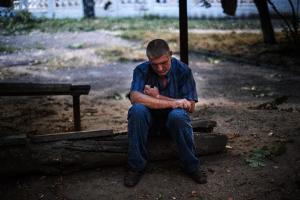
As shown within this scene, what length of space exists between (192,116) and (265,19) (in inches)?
317

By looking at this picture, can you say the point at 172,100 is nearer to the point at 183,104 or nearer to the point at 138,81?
the point at 183,104

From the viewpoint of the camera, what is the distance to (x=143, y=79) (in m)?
4.99

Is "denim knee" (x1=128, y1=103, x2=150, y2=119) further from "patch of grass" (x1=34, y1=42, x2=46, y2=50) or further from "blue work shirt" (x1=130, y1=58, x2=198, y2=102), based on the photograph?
"patch of grass" (x1=34, y1=42, x2=46, y2=50)

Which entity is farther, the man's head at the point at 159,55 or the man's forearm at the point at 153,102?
the man's forearm at the point at 153,102

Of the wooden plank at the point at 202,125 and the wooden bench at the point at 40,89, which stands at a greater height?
the wooden bench at the point at 40,89

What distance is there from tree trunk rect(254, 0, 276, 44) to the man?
10085 mm

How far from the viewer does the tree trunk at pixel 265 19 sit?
14.2m

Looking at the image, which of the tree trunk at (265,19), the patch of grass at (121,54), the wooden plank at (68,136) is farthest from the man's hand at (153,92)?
the tree trunk at (265,19)

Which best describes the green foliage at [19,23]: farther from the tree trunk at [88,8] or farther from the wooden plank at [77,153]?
the wooden plank at [77,153]

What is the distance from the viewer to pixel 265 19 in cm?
1439

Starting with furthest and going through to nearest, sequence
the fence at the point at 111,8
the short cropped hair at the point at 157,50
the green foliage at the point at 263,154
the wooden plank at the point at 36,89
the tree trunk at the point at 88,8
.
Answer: the tree trunk at the point at 88,8 → the fence at the point at 111,8 → the wooden plank at the point at 36,89 → the green foliage at the point at 263,154 → the short cropped hair at the point at 157,50

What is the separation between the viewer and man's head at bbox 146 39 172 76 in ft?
15.4

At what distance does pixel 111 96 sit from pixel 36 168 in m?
4.63

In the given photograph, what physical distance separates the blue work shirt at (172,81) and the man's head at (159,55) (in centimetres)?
16
